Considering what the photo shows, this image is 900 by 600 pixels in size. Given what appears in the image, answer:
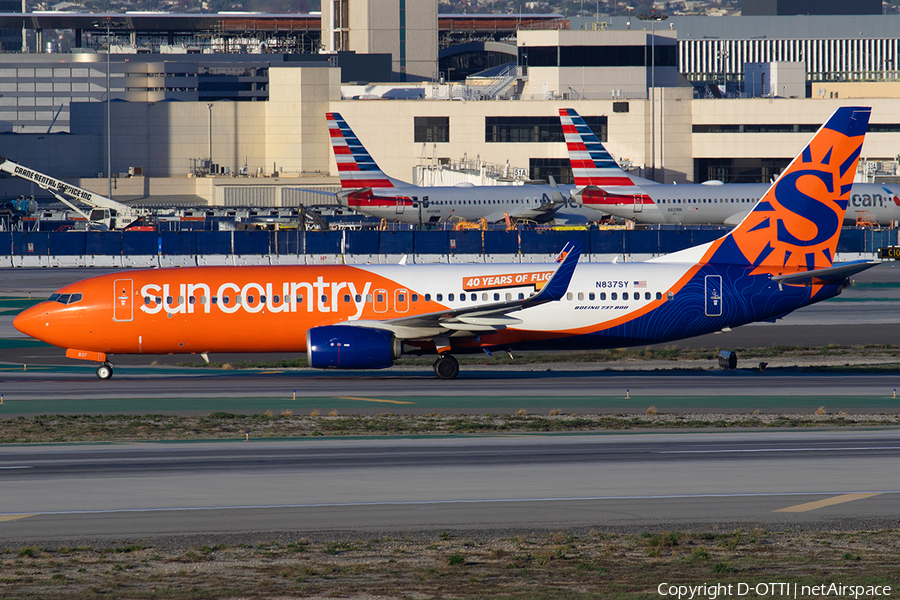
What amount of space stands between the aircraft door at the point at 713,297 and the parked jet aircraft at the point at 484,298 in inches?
1.4

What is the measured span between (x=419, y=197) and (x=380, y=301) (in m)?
61.2

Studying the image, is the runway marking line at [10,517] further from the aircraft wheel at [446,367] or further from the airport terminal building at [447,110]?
the airport terminal building at [447,110]

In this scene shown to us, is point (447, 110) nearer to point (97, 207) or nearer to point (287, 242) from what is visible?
point (97, 207)

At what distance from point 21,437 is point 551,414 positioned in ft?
46.8

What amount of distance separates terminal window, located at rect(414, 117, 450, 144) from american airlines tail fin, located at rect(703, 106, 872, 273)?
321 ft

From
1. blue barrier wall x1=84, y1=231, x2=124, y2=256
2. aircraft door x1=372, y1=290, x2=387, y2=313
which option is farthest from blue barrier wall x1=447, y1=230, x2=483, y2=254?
aircraft door x1=372, y1=290, x2=387, y2=313

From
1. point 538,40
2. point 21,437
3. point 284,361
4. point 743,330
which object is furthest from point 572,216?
point 21,437

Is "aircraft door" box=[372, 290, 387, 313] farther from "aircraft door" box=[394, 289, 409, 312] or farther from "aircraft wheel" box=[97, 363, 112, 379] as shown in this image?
"aircraft wheel" box=[97, 363, 112, 379]

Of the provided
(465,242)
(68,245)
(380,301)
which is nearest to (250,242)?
(68,245)

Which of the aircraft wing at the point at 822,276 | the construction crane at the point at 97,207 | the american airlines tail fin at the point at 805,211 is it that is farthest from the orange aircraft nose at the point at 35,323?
the construction crane at the point at 97,207

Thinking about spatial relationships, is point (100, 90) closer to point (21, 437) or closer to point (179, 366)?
point (179, 366)

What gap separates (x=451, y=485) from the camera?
21.5 meters

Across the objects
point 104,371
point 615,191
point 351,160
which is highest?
point 351,160

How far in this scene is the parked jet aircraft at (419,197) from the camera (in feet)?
317
